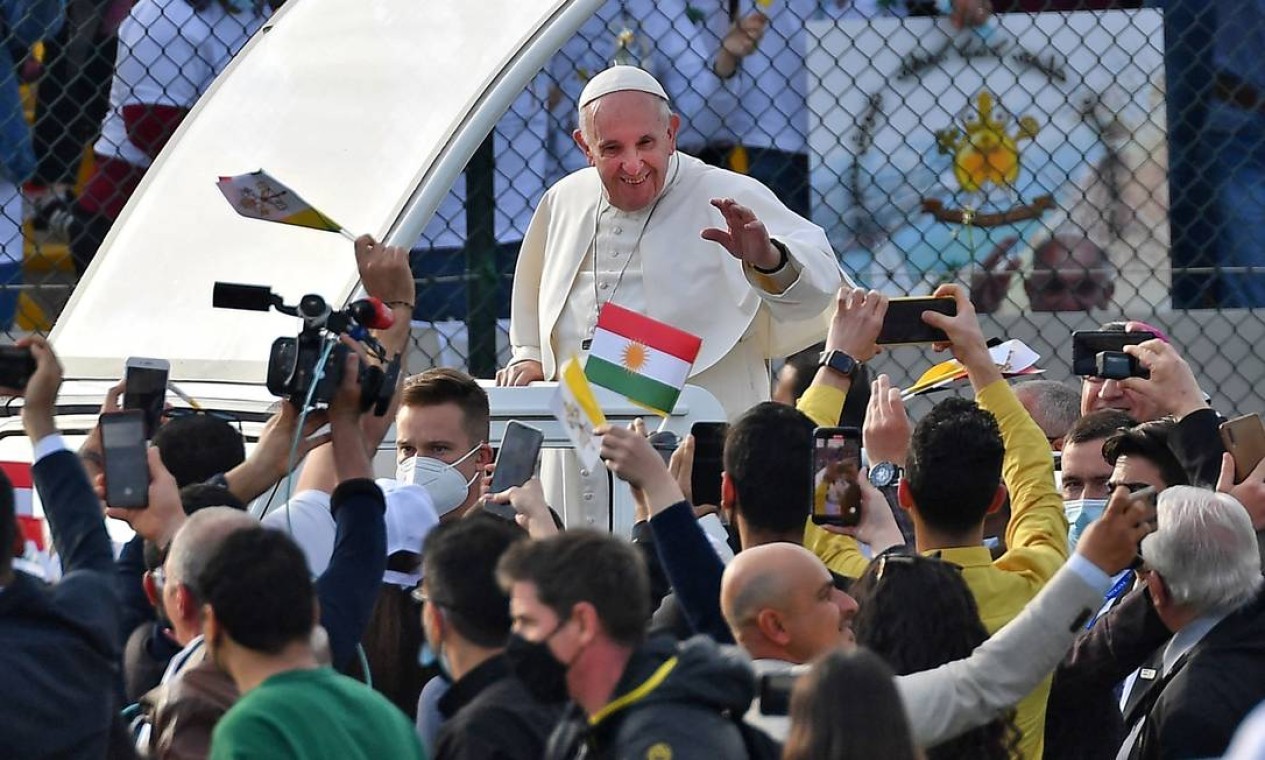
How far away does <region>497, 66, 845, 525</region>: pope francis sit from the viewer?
19.9 feet

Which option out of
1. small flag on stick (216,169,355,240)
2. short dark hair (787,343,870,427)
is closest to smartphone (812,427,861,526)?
small flag on stick (216,169,355,240)

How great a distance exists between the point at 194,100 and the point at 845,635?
16.3ft

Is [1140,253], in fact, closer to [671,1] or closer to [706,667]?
[671,1]

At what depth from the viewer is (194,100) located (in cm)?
816

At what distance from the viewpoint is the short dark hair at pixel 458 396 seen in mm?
5137

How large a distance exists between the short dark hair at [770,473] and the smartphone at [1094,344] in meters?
0.97

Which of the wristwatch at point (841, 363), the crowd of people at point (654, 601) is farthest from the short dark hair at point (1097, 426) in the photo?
the wristwatch at point (841, 363)

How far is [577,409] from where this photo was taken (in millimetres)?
3898

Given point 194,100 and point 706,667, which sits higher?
point 194,100

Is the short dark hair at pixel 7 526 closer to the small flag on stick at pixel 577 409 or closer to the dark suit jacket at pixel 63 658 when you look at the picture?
the dark suit jacket at pixel 63 658

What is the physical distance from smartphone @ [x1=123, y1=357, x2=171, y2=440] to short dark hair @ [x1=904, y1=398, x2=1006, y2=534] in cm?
138

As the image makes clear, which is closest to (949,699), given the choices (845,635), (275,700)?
(845,635)

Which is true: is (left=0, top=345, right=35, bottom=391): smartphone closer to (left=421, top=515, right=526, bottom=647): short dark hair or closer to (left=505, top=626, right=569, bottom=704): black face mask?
(left=421, top=515, right=526, bottom=647): short dark hair

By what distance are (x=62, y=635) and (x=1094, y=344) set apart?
2.39 meters
